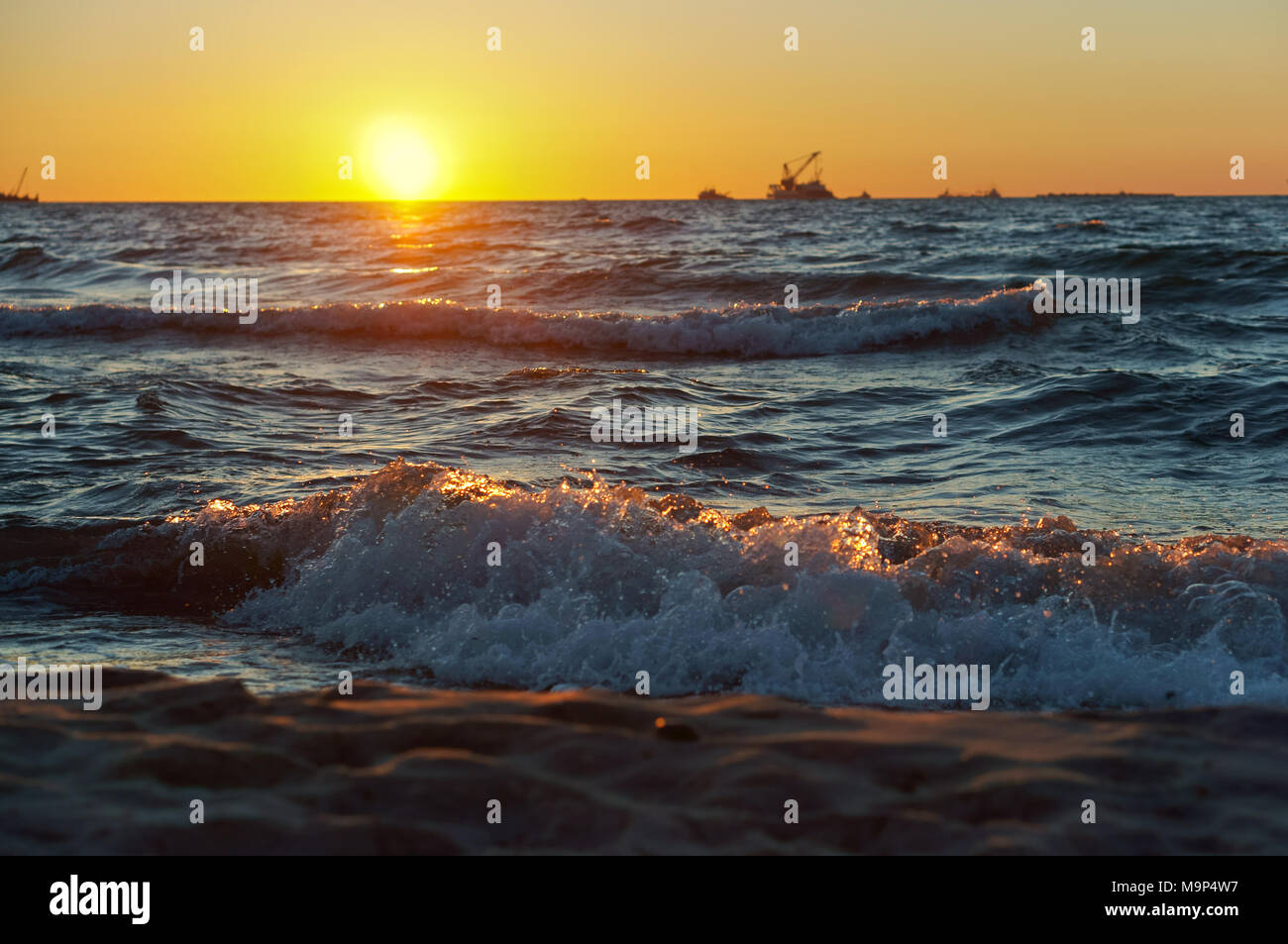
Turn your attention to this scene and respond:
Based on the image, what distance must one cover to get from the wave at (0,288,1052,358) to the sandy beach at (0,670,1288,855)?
10.6 meters

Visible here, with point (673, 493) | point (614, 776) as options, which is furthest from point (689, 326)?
point (614, 776)

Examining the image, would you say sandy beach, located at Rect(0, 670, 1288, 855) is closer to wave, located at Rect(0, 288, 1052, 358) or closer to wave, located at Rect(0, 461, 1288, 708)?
wave, located at Rect(0, 461, 1288, 708)

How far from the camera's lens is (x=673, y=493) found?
632 centimetres

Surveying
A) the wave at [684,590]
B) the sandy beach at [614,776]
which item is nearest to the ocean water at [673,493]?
the wave at [684,590]

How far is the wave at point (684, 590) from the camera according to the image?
4.02m

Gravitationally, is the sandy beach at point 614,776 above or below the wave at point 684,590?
below

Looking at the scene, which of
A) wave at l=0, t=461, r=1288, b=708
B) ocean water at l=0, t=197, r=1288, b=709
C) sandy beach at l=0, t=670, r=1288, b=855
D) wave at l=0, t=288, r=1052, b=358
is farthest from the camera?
wave at l=0, t=288, r=1052, b=358

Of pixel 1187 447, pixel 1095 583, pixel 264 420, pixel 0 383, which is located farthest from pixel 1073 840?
pixel 0 383

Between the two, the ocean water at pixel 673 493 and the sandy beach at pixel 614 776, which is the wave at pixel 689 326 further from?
the sandy beach at pixel 614 776

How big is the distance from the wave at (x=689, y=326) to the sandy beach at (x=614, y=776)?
34.9 feet

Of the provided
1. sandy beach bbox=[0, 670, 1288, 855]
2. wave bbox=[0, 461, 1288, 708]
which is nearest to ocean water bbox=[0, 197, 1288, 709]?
wave bbox=[0, 461, 1288, 708]

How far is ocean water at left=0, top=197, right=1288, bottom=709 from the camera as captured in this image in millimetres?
4203

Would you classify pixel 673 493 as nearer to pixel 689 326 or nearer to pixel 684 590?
pixel 684 590

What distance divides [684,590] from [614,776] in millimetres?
1465
